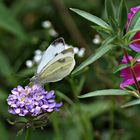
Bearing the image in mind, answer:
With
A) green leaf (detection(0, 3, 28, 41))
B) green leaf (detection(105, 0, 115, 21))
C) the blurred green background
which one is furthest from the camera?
green leaf (detection(0, 3, 28, 41))

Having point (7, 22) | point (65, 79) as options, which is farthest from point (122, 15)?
point (7, 22)

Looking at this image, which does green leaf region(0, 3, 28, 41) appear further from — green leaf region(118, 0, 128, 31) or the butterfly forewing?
green leaf region(118, 0, 128, 31)

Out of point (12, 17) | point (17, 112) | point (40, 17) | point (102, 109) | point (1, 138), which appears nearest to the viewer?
point (17, 112)

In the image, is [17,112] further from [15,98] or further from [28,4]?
[28,4]

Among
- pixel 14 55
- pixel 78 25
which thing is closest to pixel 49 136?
pixel 14 55

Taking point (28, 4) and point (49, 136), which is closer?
point (49, 136)

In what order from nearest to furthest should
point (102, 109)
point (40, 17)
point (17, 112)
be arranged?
point (17, 112)
point (102, 109)
point (40, 17)

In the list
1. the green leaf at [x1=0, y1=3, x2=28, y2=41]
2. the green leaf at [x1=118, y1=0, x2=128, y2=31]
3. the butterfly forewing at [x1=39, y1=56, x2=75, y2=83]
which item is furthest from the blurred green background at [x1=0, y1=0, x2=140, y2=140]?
the green leaf at [x1=118, y1=0, x2=128, y2=31]

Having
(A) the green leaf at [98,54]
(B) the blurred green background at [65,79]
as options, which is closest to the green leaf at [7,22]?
(B) the blurred green background at [65,79]
